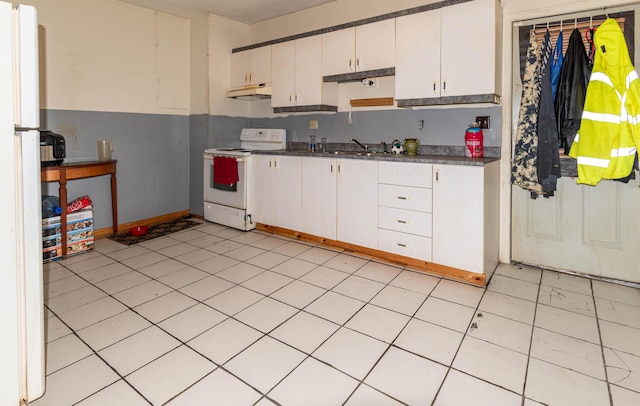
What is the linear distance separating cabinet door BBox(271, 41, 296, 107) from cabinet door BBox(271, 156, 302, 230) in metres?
0.77

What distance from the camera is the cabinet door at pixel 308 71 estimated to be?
12.8ft

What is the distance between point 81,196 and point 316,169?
8.39 feet

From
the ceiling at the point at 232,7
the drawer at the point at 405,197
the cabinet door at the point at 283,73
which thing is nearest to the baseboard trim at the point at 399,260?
the drawer at the point at 405,197

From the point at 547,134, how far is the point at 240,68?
3585mm

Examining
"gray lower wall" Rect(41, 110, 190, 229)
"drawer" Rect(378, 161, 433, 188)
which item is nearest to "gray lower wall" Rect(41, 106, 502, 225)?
"gray lower wall" Rect(41, 110, 190, 229)

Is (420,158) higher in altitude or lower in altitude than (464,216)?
higher

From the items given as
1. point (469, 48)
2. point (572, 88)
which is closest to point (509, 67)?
point (469, 48)

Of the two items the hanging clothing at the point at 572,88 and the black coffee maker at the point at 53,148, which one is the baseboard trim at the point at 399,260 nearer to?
the hanging clothing at the point at 572,88

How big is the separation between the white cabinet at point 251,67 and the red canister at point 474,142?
2452 mm

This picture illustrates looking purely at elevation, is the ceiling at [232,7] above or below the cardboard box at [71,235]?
above

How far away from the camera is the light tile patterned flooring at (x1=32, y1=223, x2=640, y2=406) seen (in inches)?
64.2

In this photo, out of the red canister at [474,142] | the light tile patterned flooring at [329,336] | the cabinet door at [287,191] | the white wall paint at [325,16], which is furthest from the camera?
the cabinet door at [287,191]

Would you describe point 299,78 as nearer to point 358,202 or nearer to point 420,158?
point 358,202

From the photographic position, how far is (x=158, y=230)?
4297mm
